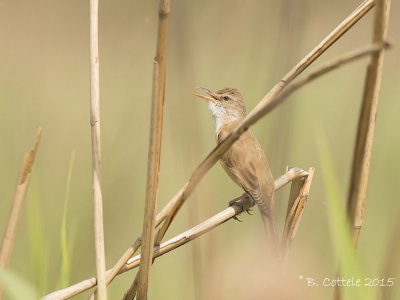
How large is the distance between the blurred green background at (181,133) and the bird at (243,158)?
13 centimetres

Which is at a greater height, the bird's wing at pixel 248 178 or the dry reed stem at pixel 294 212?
the bird's wing at pixel 248 178

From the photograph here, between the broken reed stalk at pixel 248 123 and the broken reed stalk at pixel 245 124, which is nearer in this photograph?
the broken reed stalk at pixel 248 123

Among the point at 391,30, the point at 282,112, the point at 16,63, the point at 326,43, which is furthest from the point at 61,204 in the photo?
the point at 391,30

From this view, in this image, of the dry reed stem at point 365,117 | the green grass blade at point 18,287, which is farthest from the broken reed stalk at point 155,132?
the dry reed stem at point 365,117

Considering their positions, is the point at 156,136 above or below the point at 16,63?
below

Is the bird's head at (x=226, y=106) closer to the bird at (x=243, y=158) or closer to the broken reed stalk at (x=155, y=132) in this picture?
the bird at (x=243, y=158)

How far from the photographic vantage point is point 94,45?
6.68 ft

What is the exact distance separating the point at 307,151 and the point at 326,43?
348 centimetres

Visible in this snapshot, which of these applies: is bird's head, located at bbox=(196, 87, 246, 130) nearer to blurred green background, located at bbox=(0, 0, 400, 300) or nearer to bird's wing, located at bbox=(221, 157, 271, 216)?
blurred green background, located at bbox=(0, 0, 400, 300)

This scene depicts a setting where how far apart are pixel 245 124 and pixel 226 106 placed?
270 cm

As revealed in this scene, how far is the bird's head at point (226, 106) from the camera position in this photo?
4.25 metres

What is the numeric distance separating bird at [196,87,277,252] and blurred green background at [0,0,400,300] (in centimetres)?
13

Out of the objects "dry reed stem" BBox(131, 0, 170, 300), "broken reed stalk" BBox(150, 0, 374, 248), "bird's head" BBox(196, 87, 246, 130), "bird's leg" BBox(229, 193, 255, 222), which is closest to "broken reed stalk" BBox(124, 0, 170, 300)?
"dry reed stem" BBox(131, 0, 170, 300)

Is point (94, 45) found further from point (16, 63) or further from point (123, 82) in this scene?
point (16, 63)
